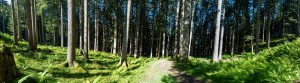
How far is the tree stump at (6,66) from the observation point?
8.97 metres

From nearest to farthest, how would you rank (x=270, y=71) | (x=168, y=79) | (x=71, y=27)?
(x=270, y=71)
(x=168, y=79)
(x=71, y=27)

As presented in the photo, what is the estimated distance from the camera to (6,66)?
921cm

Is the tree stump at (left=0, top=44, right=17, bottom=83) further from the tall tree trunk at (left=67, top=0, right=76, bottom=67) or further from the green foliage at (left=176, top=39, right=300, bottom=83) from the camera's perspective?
the green foliage at (left=176, top=39, right=300, bottom=83)

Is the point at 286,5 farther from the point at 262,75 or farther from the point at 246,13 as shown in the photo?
the point at 262,75

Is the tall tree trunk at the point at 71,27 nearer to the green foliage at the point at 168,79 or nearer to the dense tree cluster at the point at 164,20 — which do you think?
the green foliage at the point at 168,79

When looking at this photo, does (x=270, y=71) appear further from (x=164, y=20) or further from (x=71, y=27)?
(x=164, y=20)

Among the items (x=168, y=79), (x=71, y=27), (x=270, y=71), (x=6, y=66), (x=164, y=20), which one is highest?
(x=164, y=20)

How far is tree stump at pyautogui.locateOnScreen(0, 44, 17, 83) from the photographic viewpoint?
8.97 metres

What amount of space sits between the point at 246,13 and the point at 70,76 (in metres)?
45.2

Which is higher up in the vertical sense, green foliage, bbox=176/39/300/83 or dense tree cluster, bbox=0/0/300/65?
dense tree cluster, bbox=0/0/300/65

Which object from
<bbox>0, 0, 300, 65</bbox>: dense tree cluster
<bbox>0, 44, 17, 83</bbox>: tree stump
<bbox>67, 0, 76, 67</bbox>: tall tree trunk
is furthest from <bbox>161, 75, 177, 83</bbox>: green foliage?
<bbox>0, 0, 300, 65</bbox>: dense tree cluster

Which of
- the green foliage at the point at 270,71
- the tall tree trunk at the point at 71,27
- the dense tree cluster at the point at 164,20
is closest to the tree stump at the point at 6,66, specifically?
the tall tree trunk at the point at 71,27

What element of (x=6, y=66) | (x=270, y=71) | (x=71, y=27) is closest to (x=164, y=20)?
(x=71, y=27)

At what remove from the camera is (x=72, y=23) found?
49.1 feet
